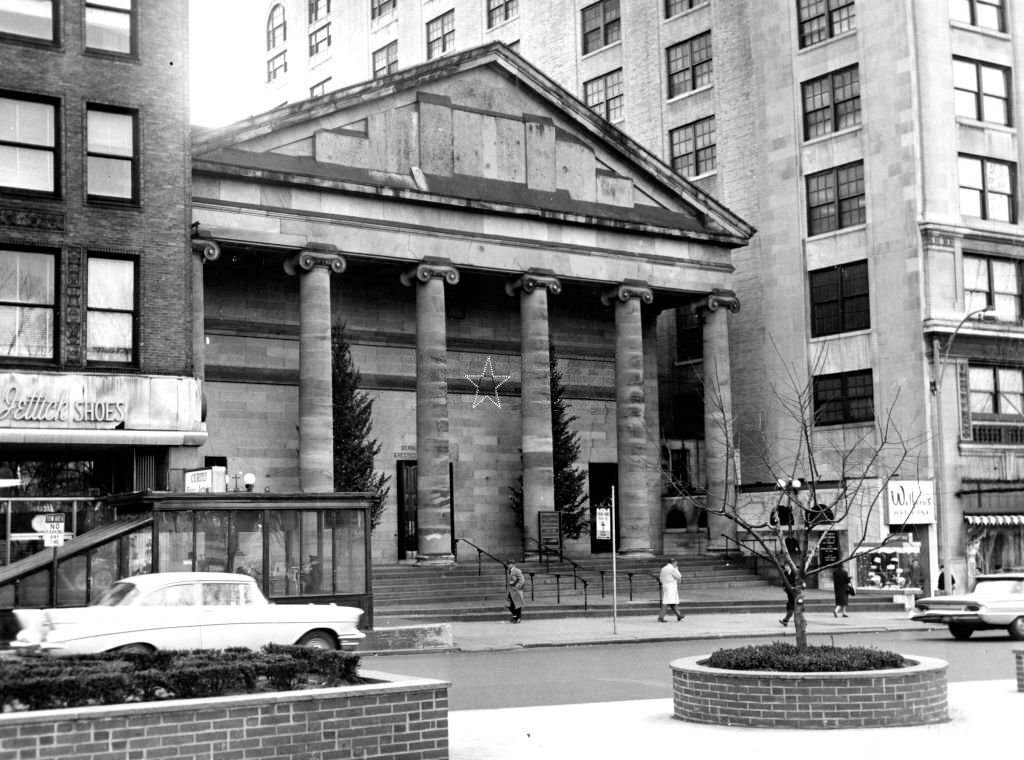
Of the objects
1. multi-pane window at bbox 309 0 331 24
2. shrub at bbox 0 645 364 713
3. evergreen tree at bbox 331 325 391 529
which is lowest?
shrub at bbox 0 645 364 713

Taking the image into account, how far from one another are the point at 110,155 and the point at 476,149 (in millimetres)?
13720

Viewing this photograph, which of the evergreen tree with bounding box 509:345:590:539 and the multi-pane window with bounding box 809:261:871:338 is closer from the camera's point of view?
the evergreen tree with bounding box 509:345:590:539

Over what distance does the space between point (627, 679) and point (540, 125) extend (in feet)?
87.0

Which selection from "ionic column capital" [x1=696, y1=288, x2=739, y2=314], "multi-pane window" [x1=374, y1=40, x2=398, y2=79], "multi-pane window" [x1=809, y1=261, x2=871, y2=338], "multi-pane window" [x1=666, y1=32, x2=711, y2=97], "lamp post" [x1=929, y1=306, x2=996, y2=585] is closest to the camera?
"lamp post" [x1=929, y1=306, x2=996, y2=585]

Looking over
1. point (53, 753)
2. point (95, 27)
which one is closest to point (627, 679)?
point (53, 753)

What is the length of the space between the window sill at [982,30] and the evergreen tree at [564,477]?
18070 mm

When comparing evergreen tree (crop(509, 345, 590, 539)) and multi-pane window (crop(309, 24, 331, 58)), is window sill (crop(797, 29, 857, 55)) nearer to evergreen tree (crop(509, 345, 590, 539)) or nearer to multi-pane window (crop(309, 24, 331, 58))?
evergreen tree (crop(509, 345, 590, 539))

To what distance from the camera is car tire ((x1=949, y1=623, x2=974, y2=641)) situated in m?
30.4

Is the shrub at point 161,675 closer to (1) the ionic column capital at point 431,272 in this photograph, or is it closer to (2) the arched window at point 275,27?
(1) the ionic column capital at point 431,272

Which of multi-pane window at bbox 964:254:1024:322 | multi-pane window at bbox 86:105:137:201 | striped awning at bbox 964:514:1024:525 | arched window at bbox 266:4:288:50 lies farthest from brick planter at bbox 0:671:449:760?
arched window at bbox 266:4:288:50

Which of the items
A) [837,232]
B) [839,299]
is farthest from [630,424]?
[837,232]

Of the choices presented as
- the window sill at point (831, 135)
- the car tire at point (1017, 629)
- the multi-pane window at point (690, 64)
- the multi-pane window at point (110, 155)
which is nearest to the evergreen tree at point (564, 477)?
the window sill at point (831, 135)

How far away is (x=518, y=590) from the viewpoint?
33969 mm

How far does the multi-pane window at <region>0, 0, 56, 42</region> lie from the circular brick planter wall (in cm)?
2456
